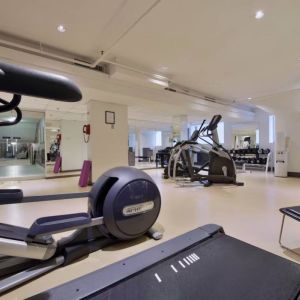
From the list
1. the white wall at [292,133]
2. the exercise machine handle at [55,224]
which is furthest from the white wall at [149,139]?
the exercise machine handle at [55,224]

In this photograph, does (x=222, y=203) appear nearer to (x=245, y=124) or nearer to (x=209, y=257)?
(x=209, y=257)

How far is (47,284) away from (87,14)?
10.5ft

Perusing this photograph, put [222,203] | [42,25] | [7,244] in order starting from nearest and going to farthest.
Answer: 1. [7,244]
2. [42,25]
3. [222,203]

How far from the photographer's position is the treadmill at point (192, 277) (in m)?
1.17

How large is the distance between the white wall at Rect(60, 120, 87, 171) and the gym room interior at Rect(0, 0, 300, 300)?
1051 mm

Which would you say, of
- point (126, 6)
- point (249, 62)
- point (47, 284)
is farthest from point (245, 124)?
point (47, 284)

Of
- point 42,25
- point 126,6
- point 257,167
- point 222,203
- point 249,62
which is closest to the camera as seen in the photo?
point 126,6

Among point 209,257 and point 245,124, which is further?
point 245,124

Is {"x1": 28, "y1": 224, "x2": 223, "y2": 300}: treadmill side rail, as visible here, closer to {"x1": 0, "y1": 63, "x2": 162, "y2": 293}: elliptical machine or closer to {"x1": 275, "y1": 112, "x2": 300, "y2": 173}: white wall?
{"x1": 0, "y1": 63, "x2": 162, "y2": 293}: elliptical machine

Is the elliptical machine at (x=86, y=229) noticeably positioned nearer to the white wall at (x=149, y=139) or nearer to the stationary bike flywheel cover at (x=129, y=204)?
the stationary bike flywheel cover at (x=129, y=204)

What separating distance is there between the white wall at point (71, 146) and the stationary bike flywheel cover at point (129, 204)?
7.34m

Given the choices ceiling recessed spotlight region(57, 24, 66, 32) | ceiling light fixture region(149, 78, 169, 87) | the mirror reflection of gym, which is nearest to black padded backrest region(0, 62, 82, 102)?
ceiling recessed spotlight region(57, 24, 66, 32)

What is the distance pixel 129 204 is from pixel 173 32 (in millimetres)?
2839

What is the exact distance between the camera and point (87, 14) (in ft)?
9.37
